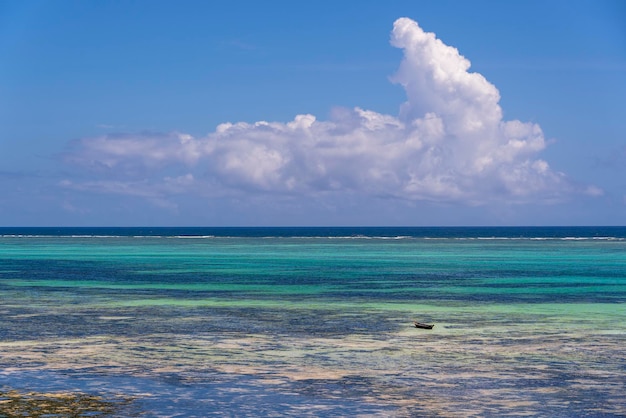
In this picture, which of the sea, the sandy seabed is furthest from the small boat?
the sandy seabed

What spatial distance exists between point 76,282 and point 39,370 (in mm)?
29261

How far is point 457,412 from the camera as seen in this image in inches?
608

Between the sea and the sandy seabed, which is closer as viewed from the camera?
the sandy seabed

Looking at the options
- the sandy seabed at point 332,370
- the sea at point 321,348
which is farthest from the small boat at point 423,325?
the sandy seabed at point 332,370

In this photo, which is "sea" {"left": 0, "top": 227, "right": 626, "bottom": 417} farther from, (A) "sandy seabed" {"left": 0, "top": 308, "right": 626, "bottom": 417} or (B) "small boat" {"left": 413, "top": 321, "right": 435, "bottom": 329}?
(B) "small boat" {"left": 413, "top": 321, "right": 435, "bottom": 329}

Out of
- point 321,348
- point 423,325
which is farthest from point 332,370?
point 423,325

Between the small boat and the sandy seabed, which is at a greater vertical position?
the small boat

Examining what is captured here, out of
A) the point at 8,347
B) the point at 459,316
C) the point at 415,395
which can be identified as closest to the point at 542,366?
the point at 415,395

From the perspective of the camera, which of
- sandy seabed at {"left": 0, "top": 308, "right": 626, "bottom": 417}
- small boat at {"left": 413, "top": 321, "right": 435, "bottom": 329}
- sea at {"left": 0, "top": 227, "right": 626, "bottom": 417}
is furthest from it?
small boat at {"left": 413, "top": 321, "right": 435, "bottom": 329}

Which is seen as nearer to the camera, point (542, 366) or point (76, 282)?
point (542, 366)

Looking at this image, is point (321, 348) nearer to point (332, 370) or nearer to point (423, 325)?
point (332, 370)

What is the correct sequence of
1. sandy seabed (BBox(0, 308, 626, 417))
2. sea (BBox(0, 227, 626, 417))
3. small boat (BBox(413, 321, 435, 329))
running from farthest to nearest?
small boat (BBox(413, 321, 435, 329))
sea (BBox(0, 227, 626, 417))
sandy seabed (BBox(0, 308, 626, 417))

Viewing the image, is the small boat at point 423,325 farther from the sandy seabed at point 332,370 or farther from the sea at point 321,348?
the sandy seabed at point 332,370

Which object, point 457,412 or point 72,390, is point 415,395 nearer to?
point 457,412
